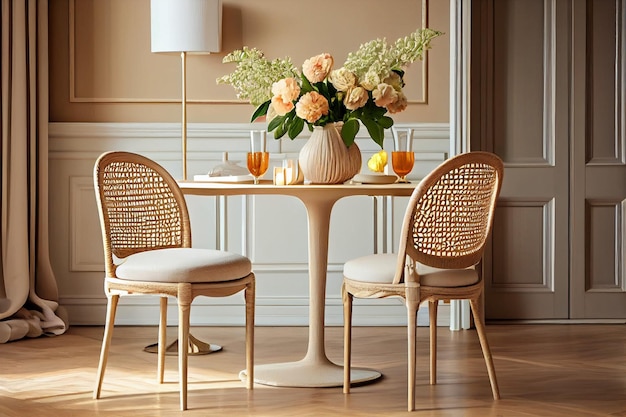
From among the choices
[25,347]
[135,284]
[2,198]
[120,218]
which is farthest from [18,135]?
[135,284]

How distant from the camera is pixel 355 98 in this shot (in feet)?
12.0

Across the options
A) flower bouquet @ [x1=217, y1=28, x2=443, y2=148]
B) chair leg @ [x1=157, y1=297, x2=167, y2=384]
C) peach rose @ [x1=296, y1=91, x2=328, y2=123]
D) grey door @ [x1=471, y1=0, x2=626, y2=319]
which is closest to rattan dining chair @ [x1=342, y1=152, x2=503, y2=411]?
flower bouquet @ [x1=217, y1=28, x2=443, y2=148]

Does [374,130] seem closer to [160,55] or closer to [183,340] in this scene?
[183,340]

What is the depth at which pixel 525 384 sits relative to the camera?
3.81 m

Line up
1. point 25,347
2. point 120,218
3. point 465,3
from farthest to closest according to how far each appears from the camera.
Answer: point 465,3 < point 25,347 < point 120,218

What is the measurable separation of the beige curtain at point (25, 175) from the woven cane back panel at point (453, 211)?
2.34 metres

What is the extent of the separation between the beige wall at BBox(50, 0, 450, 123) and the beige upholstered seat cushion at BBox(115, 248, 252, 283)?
175 centimetres

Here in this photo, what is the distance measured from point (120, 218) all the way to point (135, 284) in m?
0.40

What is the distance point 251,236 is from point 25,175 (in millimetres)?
1213

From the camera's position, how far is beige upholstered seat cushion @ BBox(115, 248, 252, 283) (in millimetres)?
3379

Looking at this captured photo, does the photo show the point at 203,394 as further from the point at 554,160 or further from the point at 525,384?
the point at 554,160

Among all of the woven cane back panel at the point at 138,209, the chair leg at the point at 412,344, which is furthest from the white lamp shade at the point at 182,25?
the chair leg at the point at 412,344

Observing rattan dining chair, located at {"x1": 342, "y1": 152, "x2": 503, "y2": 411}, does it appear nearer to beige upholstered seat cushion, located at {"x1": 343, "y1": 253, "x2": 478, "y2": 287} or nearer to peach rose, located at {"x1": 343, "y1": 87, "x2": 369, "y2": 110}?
beige upholstered seat cushion, located at {"x1": 343, "y1": 253, "x2": 478, "y2": 287}

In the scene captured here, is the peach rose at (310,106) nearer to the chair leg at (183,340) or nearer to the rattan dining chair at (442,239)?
the rattan dining chair at (442,239)
